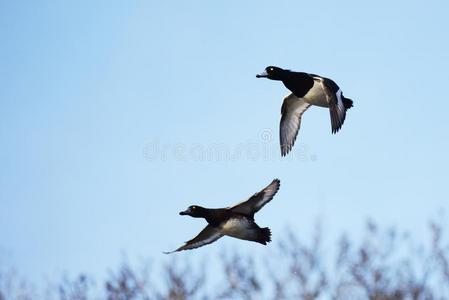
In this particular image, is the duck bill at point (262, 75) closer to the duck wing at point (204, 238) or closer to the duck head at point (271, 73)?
the duck head at point (271, 73)

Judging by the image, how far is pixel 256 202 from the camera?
596 inches

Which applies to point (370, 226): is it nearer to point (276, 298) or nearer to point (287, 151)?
point (276, 298)

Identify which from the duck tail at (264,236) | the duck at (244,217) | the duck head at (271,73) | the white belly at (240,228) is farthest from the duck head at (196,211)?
the duck head at (271,73)

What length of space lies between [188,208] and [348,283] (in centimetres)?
1043

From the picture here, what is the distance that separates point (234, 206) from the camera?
1519 cm

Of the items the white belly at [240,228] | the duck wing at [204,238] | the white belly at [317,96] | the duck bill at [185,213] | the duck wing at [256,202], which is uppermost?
the white belly at [317,96]

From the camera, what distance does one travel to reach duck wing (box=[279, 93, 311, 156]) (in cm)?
1869

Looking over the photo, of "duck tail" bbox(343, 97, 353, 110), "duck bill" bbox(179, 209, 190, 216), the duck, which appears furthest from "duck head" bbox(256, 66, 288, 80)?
"duck bill" bbox(179, 209, 190, 216)

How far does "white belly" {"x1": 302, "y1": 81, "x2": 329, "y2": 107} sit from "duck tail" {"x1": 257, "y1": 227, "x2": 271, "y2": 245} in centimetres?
229

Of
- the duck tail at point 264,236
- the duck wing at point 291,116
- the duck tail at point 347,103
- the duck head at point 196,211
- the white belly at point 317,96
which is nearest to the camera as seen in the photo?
the duck tail at point 264,236

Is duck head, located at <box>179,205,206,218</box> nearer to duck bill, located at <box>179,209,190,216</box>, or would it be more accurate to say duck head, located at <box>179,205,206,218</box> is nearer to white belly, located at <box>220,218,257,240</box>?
duck bill, located at <box>179,209,190,216</box>

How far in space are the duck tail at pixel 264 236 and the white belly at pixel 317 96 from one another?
2290 mm

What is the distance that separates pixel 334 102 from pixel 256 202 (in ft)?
6.18

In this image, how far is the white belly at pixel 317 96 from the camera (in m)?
16.5
